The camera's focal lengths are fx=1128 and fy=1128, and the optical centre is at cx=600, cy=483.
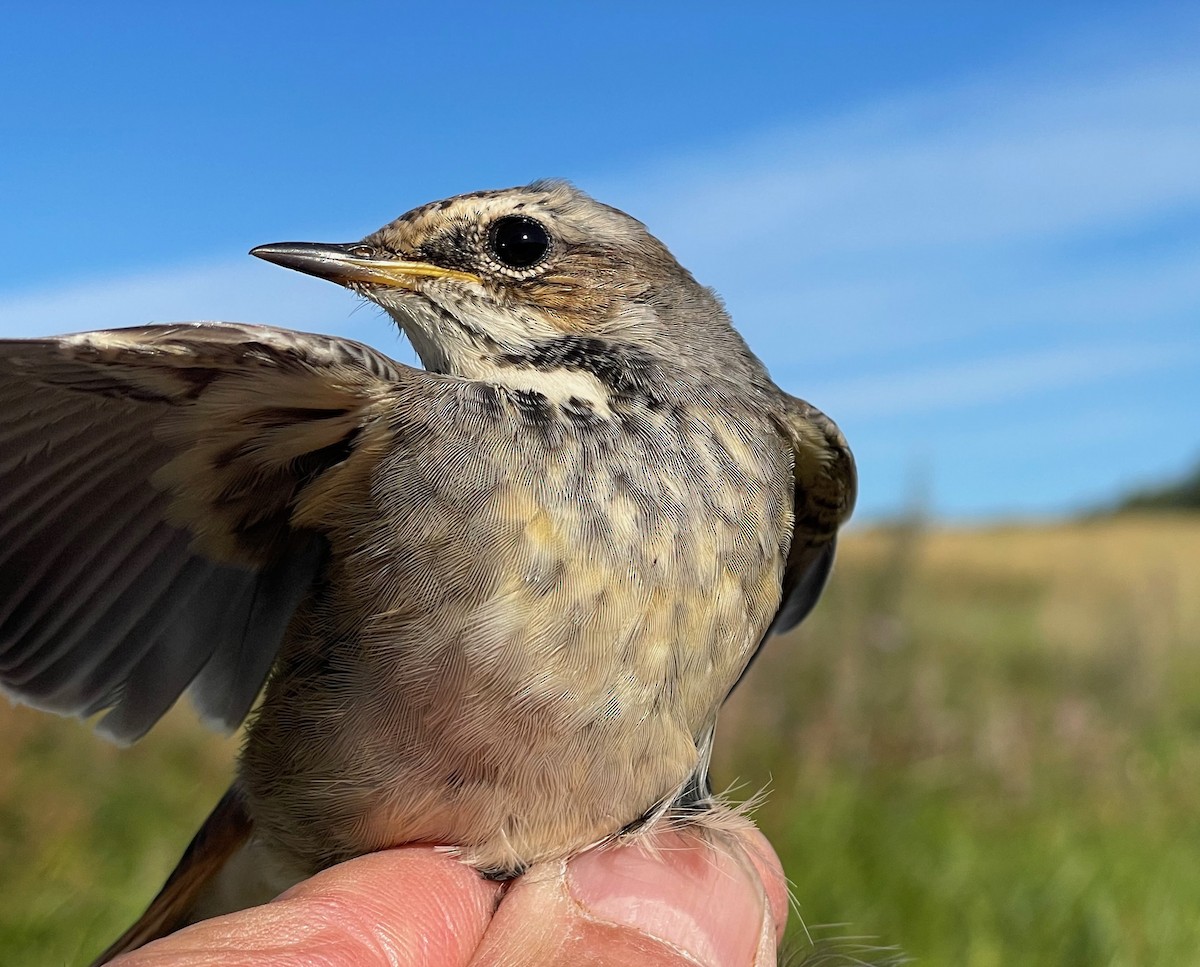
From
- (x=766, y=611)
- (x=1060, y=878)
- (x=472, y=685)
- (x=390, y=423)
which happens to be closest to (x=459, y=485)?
(x=390, y=423)

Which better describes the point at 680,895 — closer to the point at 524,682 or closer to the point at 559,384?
the point at 524,682

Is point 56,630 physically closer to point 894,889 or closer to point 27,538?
point 27,538

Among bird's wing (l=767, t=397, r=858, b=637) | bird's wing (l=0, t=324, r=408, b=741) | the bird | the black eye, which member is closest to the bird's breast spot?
the bird

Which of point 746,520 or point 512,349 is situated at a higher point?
point 512,349

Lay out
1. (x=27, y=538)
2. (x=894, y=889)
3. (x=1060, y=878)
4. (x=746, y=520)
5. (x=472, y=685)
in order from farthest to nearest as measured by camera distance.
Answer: (x=1060, y=878) → (x=894, y=889) → (x=27, y=538) → (x=746, y=520) → (x=472, y=685)

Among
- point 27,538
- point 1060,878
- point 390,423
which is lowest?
point 1060,878

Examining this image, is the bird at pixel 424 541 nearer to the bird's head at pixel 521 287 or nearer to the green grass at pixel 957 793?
the bird's head at pixel 521 287

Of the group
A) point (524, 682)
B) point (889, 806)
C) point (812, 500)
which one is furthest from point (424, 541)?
point (889, 806)
